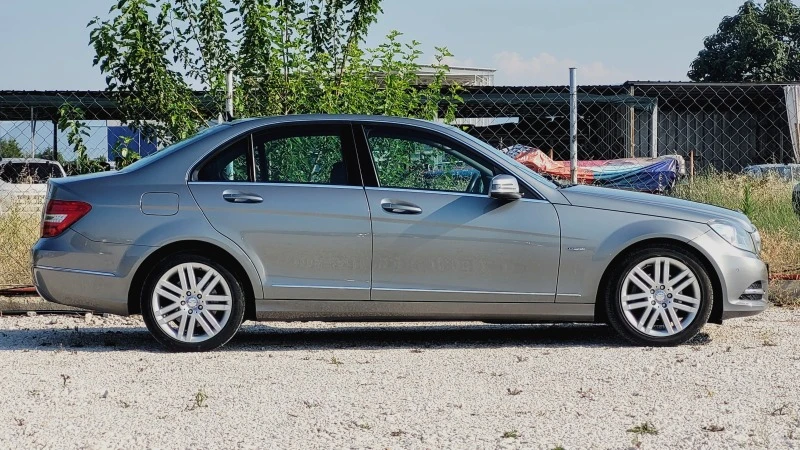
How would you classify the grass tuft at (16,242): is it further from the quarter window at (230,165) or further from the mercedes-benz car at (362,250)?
the quarter window at (230,165)

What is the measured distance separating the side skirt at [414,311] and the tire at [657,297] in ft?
0.77

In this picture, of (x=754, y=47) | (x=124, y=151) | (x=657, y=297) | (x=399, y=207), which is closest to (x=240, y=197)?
(x=399, y=207)

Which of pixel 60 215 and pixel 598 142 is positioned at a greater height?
pixel 598 142

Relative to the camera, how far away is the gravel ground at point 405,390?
521 centimetres

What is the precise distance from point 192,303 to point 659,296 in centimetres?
306

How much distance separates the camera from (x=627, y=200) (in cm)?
801

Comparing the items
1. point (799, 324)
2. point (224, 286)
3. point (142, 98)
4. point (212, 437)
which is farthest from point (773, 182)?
point (212, 437)

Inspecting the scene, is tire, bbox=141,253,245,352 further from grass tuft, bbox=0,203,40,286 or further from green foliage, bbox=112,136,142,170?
green foliage, bbox=112,136,142,170

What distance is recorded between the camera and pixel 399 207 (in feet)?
25.8

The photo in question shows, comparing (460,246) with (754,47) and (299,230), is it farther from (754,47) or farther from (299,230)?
(754,47)

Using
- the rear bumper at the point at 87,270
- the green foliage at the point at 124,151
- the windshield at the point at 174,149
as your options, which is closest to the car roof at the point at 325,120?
the windshield at the point at 174,149

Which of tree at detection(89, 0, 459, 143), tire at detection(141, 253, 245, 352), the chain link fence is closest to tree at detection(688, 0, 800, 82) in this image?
the chain link fence

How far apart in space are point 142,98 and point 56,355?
4638 mm

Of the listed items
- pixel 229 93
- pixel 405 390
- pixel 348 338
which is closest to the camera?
pixel 405 390
